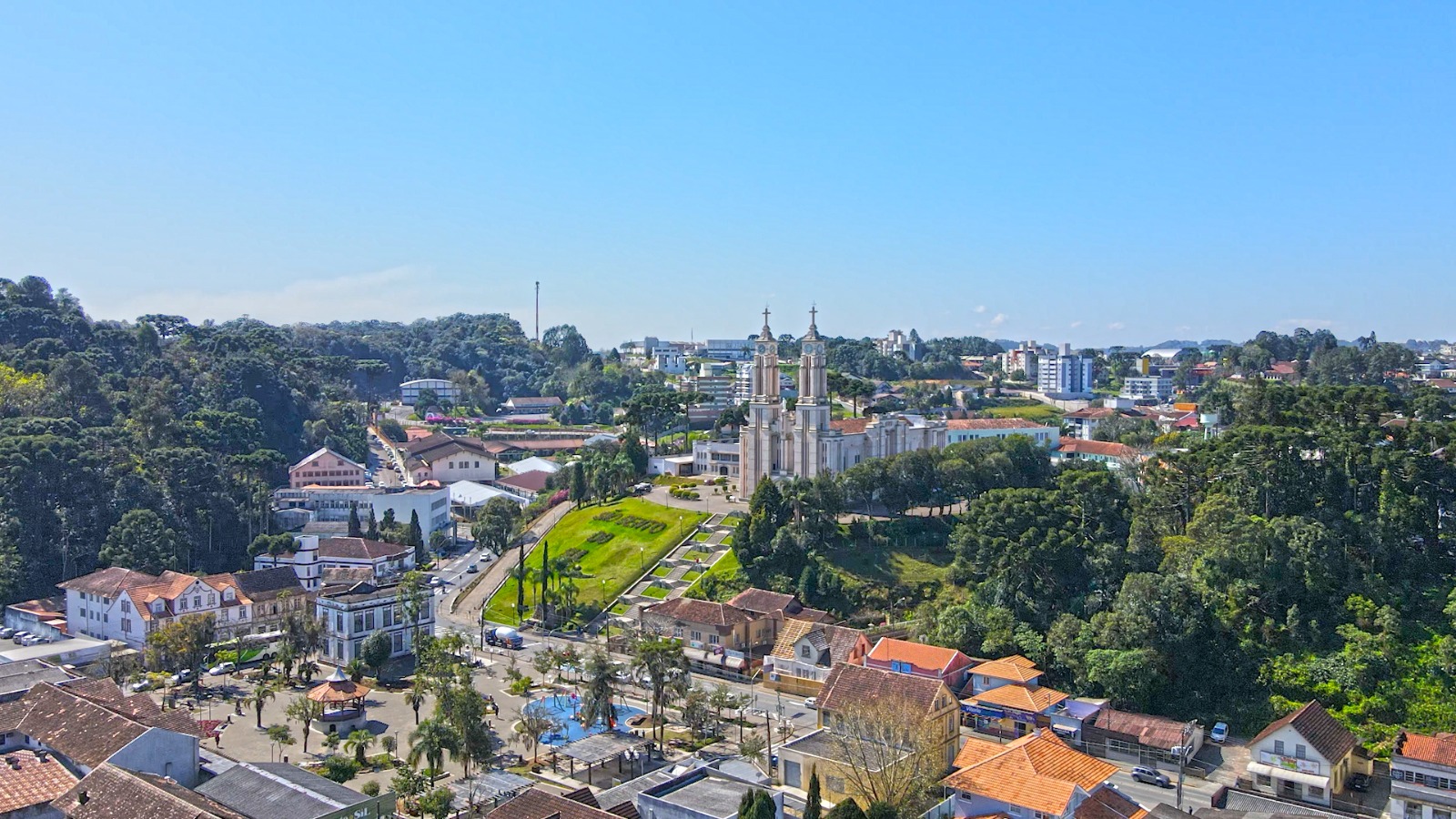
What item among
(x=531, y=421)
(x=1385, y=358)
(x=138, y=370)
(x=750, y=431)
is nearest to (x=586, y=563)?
(x=750, y=431)

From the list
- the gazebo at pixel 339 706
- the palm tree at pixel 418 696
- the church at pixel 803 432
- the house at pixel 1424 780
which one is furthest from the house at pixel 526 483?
the house at pixel 1424 780

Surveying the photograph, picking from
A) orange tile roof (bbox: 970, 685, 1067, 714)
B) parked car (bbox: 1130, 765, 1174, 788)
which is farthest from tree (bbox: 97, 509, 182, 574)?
parked car (bbox: 1130, 765, 1174, 788)

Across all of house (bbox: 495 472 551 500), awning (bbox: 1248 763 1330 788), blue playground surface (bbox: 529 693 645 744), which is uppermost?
house (bbox: 495 472 551 500)

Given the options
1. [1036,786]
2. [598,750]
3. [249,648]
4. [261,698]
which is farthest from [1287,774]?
[249,648]

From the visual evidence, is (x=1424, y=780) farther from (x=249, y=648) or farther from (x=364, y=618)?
(x=249, y=648)

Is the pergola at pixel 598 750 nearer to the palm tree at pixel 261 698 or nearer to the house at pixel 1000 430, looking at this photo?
the palm tree at pixel 261 698

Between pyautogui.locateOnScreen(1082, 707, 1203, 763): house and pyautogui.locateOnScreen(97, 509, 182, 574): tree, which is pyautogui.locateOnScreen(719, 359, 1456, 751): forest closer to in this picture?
pyautogui.locateOnScreen(1082, 707, 1203, 763): house
